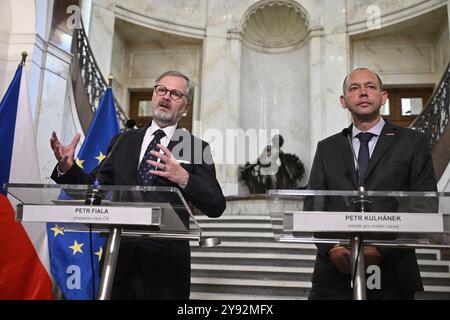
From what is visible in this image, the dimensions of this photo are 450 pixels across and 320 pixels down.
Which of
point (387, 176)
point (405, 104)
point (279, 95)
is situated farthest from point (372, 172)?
point (405, 104)

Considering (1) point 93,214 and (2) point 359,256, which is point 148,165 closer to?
(1) point 93,214

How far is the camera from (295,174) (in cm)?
1001

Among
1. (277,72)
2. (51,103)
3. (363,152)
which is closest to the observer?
(363,152)

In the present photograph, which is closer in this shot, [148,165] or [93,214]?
[93,214]

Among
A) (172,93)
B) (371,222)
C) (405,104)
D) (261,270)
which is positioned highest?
(405,104)

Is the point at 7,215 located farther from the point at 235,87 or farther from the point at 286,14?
the point at 286,14

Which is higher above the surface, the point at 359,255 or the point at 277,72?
the point at 277,72

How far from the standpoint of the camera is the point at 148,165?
7.16 feet

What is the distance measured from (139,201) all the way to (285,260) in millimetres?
3833

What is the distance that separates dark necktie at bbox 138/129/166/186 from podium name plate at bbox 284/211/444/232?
34.3 inches

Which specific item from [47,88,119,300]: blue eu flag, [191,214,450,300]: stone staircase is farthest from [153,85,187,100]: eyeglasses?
[191,214,450,300]: stone staircase

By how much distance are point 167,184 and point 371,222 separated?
0.98m

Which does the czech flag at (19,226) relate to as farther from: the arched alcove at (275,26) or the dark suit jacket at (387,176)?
the arched alcove at (275,26)

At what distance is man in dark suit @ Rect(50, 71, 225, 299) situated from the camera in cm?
192
